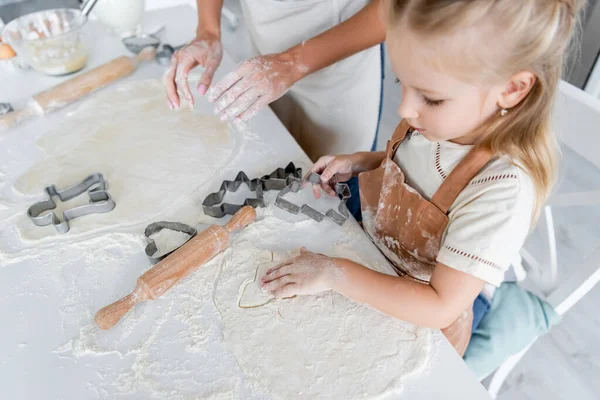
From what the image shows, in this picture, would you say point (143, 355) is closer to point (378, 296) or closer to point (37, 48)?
point (378, 296)

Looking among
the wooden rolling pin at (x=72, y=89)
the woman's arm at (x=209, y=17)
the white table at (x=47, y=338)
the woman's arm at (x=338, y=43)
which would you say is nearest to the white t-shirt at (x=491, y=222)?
the white table at (x=47, y=338)

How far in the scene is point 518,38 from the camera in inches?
19.7

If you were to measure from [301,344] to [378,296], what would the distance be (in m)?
0.13

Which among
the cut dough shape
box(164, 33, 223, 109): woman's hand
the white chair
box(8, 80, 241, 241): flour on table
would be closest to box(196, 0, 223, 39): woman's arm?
box(164, 33, 223, 109): woman's hand

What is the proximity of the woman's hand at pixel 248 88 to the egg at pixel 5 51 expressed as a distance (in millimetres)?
734

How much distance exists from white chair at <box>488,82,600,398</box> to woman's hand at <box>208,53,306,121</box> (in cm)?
51

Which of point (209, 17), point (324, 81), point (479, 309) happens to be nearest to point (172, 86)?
point (209, 17)

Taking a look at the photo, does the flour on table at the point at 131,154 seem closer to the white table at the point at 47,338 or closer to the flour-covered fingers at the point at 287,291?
the white table at the point at 47,338

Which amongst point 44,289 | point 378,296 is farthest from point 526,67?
point 44,289

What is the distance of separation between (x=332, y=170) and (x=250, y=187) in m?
0.16

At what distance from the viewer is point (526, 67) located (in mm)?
532

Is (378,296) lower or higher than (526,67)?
lower

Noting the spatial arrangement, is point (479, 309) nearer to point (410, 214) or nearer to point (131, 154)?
point (410, 214)

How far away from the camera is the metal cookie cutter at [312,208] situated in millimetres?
761
